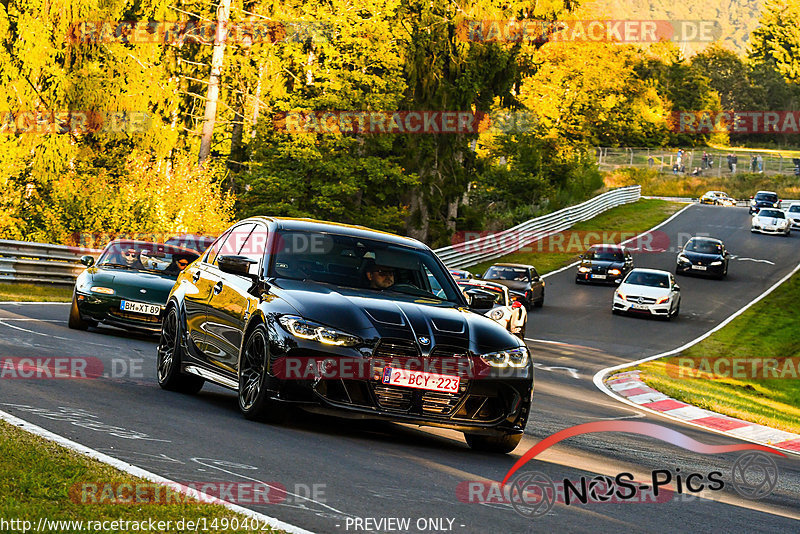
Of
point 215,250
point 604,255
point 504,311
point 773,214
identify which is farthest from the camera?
point 773,214

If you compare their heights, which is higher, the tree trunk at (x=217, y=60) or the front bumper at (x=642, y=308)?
the tree trunk at (x=217, y=60)

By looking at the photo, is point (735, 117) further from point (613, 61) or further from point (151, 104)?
point (151, 104)

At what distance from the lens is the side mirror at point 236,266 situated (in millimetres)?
9501

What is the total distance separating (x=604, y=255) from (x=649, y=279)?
982cm

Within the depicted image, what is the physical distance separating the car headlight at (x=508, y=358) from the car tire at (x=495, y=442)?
0.57 metres

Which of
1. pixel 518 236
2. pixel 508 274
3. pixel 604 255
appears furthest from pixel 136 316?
pixel 518 236

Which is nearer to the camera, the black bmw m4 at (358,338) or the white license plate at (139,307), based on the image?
the black bmw m4 at (358,338)

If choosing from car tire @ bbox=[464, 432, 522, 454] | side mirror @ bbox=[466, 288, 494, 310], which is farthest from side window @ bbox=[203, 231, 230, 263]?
car tire @ bbox=[464, 432, 522, 454]

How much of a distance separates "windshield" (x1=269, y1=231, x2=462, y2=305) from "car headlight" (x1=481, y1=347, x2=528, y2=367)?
3.32 feet

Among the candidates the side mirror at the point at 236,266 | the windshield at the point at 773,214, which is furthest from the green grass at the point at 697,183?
the side mirror at the point at 236,266

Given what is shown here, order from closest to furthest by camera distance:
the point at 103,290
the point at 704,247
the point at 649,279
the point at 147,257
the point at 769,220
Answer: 1. the point at 103,290
2. the point at 147,257
3. the point at 649,279
4. the point at 704,247
5. the point at 769,220

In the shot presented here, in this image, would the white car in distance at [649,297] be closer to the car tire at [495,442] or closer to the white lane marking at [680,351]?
the white lane marking at [680,351]

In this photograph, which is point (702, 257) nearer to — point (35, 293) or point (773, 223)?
point (773, 223)

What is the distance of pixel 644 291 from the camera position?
36969 mm
